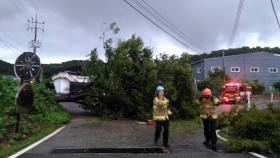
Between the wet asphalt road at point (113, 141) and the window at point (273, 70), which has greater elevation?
the window at point (273, 70)

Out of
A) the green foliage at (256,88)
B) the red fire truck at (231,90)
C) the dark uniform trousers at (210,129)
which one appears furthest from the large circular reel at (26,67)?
the green foliage at (256,88)

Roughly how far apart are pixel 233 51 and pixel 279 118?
7146cm

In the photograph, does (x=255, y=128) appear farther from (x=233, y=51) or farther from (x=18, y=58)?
(x=233, y=51)

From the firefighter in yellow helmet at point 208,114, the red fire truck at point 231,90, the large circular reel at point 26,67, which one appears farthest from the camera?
the red fire truck at point 231,90

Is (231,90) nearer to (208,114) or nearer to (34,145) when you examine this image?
(208,114)

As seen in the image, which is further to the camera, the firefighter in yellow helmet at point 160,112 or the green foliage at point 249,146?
the firefighter in yellow helmet at point 160,112

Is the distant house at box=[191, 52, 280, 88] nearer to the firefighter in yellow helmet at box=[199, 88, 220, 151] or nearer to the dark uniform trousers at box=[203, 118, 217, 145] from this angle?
the firefighter in yellow helmet at box=[199, 88, 220, 151]

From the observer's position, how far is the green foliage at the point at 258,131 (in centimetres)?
1191

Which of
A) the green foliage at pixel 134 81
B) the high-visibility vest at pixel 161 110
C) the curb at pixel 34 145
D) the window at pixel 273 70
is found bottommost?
the curb at pixel 34 145

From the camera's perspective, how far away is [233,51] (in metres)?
83.4

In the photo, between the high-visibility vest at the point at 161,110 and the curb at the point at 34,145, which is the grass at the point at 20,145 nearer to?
the curb at the point at 34,145

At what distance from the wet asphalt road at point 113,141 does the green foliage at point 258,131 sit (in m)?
0.67

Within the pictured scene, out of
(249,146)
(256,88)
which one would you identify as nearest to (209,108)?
(249,146)

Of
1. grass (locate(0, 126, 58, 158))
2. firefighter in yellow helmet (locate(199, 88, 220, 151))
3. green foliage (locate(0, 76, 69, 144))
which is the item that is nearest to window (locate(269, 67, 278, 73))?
A: green foliage (locate(0, 76, 69, 144))
